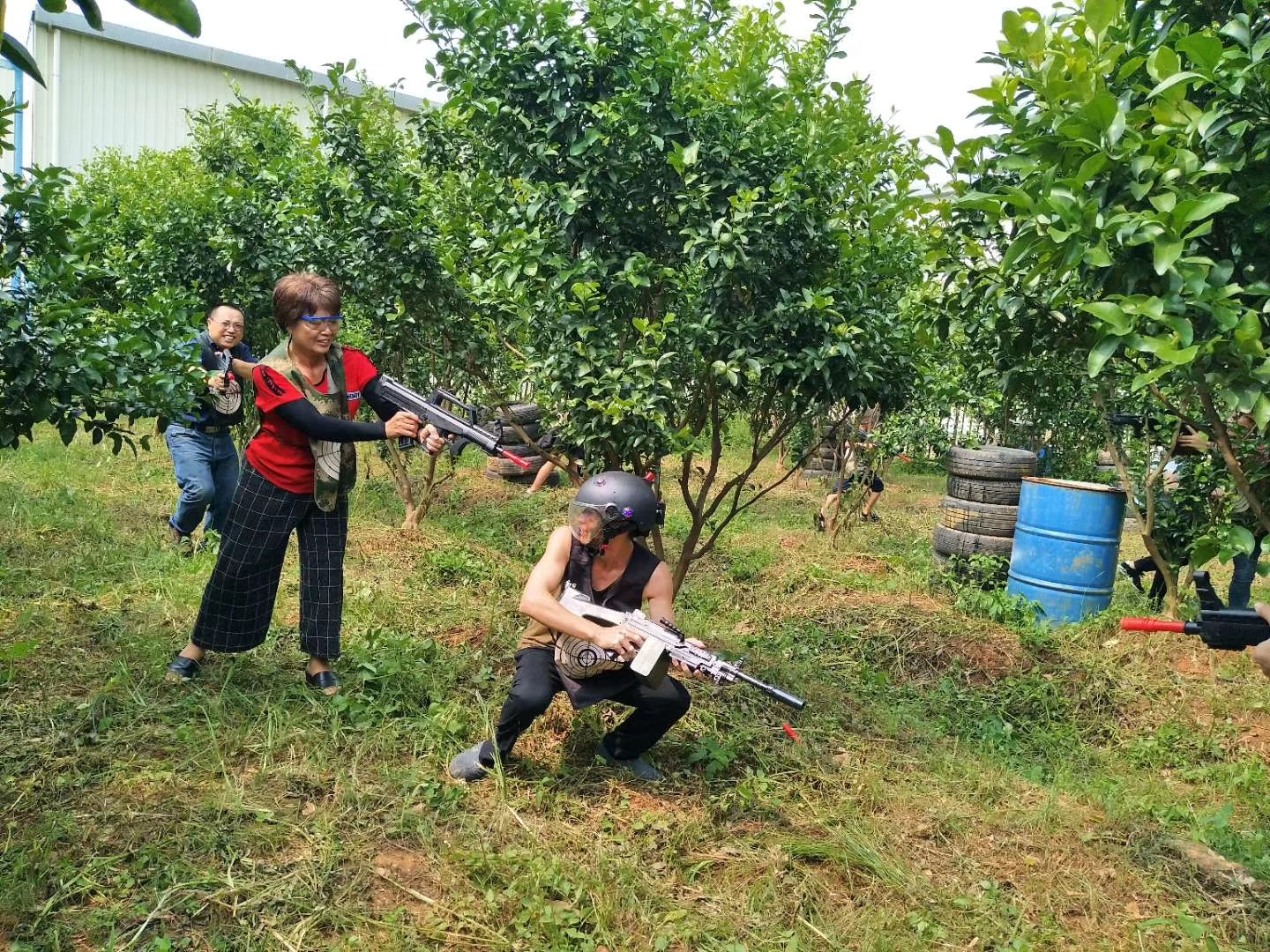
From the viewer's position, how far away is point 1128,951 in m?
3.01

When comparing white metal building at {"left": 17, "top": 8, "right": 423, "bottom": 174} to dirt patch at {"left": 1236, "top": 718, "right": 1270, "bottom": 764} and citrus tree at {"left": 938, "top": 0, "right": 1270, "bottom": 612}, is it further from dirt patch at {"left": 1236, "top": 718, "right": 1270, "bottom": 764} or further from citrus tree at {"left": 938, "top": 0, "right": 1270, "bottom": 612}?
citrus tree at {"left": 938, "top": 0, "right": 1270, "bottom": 612}

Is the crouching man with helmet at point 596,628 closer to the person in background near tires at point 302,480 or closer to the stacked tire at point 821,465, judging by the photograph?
the person in background near tires at point 302,480

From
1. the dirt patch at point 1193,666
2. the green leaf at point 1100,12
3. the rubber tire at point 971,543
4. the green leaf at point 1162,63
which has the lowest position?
the dirt patch at point 1193,666

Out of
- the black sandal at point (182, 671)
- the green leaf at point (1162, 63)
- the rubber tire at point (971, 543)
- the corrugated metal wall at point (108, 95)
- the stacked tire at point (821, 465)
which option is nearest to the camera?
the green leaf at point (1162, 63)

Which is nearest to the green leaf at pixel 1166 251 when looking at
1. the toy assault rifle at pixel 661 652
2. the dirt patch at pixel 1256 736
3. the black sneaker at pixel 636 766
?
the toy assault rifle at pixel 661 652

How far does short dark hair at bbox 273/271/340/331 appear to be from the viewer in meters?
3.85

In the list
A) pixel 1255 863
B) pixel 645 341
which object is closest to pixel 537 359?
pixel 645 341

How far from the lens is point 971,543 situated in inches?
292

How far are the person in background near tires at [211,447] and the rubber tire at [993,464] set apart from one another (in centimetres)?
511

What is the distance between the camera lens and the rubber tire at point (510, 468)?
1084 centimetres

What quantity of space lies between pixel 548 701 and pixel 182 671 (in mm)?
1687

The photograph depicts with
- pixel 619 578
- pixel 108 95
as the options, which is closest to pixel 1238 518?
pixel 619 578

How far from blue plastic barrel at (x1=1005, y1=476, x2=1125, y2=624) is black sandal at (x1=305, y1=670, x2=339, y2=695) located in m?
4.50

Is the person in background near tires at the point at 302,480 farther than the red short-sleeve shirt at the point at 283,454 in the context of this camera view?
No
